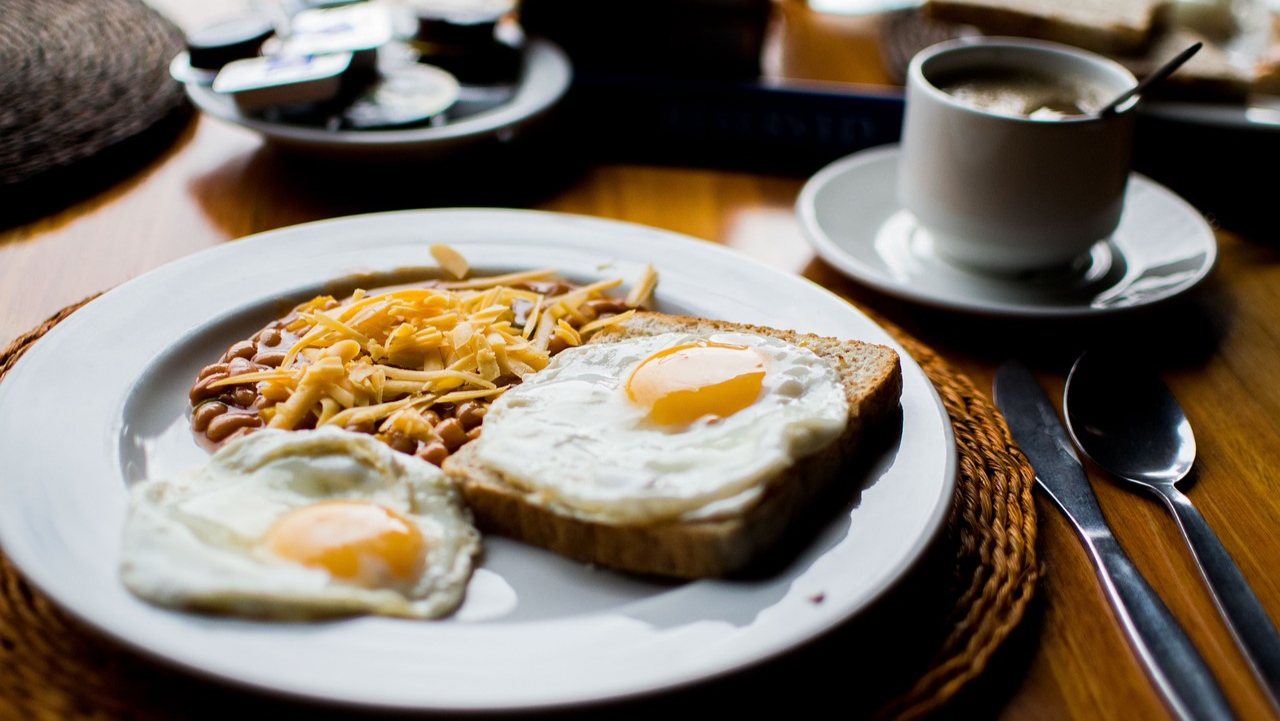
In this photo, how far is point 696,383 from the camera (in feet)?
5.48

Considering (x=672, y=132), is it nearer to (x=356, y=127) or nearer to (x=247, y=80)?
(x=356, y=127)

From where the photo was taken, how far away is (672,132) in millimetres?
3135

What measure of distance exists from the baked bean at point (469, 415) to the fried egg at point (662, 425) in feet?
0.27

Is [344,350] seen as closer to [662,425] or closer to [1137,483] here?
[662,425]

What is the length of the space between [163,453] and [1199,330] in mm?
2323

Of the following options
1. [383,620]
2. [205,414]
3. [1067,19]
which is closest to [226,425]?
[205,414]

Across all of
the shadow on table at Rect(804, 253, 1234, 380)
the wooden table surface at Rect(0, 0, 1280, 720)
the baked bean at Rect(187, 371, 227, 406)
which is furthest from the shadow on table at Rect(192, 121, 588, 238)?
the shadow on table at Rect(804, 253, 1234, 380)

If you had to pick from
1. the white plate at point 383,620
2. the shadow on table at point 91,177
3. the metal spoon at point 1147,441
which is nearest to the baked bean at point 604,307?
the white plate at point 383,620

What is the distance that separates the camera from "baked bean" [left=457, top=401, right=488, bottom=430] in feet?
5.87

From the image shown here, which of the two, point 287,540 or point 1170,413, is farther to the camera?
point 1170,413

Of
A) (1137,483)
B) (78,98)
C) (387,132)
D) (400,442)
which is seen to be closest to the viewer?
(400,442)

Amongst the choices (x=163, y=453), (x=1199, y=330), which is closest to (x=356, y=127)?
(x=163, y=453)

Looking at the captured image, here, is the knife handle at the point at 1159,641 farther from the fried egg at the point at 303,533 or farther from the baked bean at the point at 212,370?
the baked bean at the point at 212,370

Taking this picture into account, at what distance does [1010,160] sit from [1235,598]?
1.09 meters
